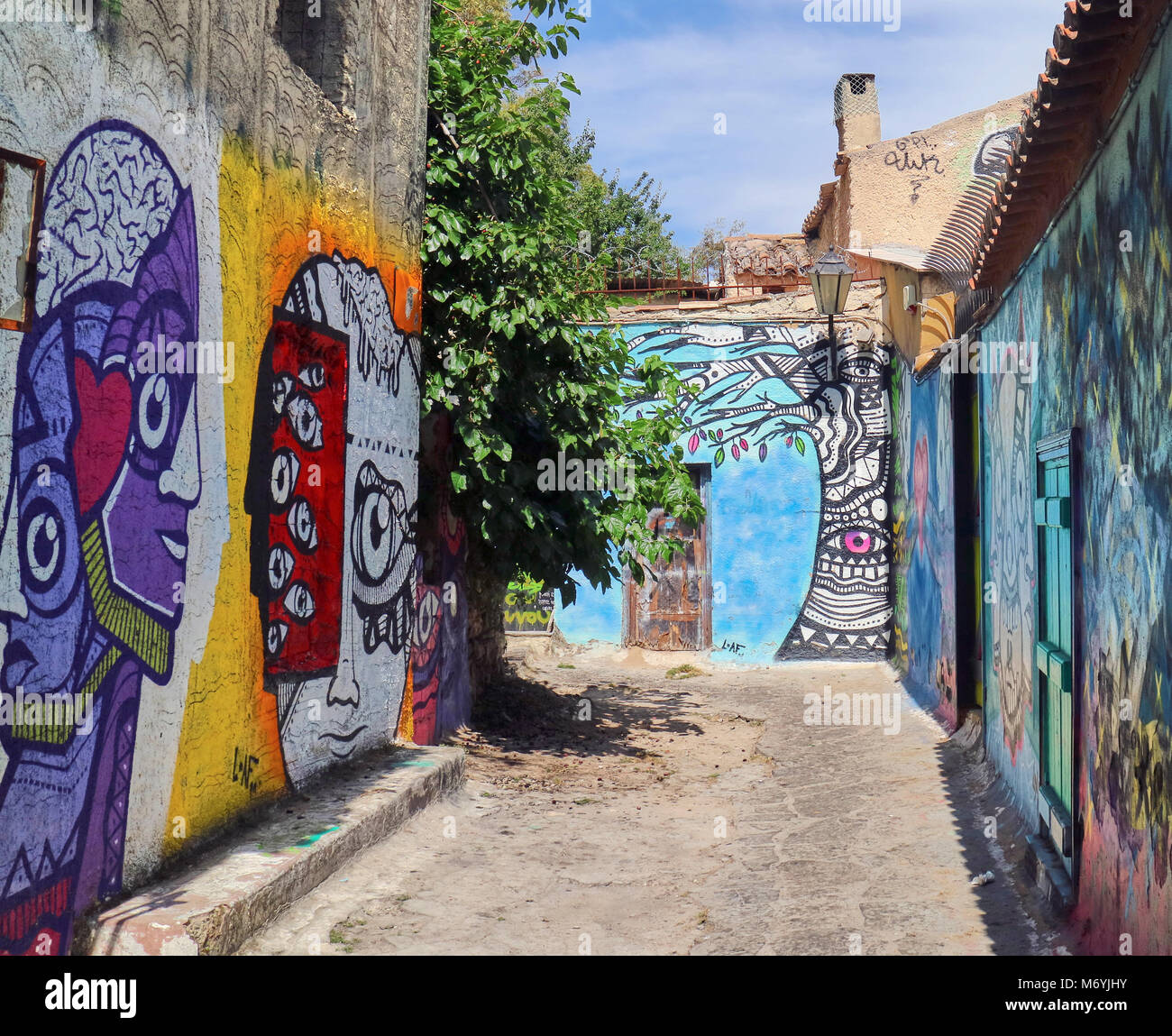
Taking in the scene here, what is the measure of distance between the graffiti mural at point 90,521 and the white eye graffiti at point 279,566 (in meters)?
0.82

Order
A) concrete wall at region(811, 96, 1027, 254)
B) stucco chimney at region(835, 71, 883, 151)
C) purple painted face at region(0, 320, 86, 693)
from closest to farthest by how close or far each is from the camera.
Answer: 1. purple painted face at region(0, 320, 86, 693)
2. concrete wall at region(811, 96, 1027, 254)
3. stucco chimney at region(835, 71, 883, 151)

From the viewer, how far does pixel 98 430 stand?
3562 millimetres

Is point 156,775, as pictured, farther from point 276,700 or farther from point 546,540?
point 546,540

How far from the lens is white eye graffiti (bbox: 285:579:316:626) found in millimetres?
5145

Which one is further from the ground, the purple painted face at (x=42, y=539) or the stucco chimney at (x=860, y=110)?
the stucco chimney at (x=860, y=110)

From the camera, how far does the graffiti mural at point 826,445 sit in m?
12.1

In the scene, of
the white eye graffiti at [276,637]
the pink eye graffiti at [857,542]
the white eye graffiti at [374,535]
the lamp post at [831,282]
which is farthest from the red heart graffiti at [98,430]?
the pink eye graffiti at [857,542]

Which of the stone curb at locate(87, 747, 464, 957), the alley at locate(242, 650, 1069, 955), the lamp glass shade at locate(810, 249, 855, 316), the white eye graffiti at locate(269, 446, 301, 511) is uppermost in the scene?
the lamp glass shade at locate(810, 249, 855, 316)

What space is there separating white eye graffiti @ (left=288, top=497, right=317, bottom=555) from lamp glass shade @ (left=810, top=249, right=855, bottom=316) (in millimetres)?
7299

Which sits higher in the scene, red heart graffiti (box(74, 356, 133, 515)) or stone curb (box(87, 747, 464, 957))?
red heart graffiti (box(74, 356, 133, 515))

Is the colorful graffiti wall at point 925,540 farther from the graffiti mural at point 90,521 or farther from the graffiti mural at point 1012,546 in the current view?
the graffiti mural at point 90,521

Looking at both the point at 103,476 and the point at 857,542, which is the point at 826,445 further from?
the point at 103,476

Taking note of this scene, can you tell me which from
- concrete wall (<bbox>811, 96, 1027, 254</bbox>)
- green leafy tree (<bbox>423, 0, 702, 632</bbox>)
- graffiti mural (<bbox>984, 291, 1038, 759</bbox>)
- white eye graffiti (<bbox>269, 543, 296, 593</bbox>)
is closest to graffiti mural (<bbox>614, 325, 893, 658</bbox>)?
concrete wall (<bbox>811, 96, 1027, 254</bbox>)

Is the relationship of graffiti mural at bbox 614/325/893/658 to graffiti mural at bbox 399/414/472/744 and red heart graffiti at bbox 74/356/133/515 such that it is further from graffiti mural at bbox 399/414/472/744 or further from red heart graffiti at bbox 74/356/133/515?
red heart graffiti at bbox 74/356/133/515
